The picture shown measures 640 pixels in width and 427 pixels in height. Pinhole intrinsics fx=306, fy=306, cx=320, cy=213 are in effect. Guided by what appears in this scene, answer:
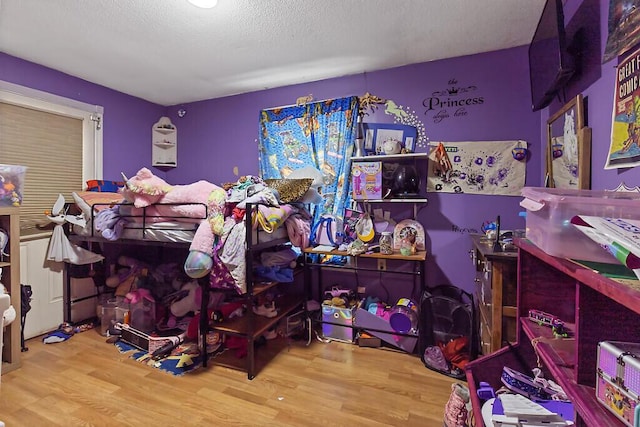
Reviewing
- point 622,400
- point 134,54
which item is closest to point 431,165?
point 622,400

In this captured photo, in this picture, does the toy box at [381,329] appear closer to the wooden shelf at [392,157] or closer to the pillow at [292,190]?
the pillow at [292,190]

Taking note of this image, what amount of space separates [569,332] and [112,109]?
4.03 meters

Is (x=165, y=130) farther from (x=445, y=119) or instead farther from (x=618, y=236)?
(x=618, y=236)

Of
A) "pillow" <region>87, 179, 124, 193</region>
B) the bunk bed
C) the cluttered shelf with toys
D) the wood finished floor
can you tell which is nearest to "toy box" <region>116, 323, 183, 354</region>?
the wood finished floor

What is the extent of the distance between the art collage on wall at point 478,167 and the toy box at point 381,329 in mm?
1200

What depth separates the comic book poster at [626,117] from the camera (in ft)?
3.56

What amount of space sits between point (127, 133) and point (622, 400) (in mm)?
4111

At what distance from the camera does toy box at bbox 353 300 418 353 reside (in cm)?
241

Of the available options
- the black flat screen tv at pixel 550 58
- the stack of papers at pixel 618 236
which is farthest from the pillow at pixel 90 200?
the black flat screen tv at pixel 550 58

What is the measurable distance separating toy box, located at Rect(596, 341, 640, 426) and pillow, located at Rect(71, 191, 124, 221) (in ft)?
9.81

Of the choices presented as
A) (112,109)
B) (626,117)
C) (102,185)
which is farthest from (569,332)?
(112,109)

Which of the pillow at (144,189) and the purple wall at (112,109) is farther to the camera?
the purple wall at (112,109)

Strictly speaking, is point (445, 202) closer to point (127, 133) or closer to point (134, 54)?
point (134, 54)

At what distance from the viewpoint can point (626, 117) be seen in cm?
A: 115
